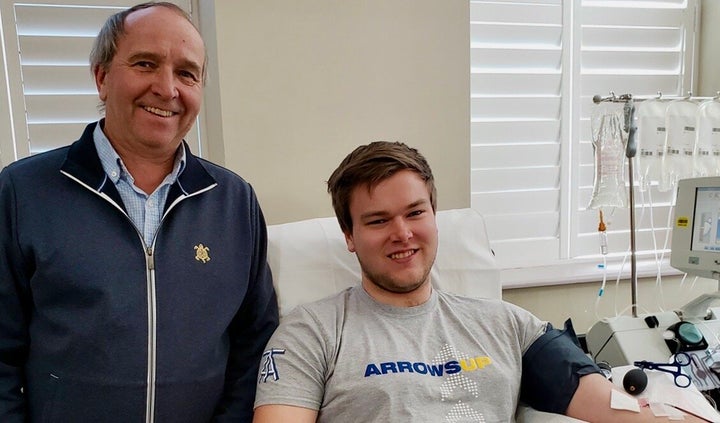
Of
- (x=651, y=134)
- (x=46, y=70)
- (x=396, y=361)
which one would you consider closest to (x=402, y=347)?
(x=396, y=361)

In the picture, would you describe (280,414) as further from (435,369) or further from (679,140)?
(679,140)

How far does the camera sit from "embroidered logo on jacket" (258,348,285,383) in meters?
1.13

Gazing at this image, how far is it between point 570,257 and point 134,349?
6.55 feet

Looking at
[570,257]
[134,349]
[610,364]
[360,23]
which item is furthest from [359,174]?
[570,257]

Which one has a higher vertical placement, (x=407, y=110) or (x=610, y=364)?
(x=407, y=110)

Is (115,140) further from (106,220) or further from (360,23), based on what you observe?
(360,23)

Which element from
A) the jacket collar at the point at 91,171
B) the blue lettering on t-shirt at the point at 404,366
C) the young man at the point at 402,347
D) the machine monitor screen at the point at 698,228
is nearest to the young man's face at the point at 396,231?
the young man at the point at 402,347

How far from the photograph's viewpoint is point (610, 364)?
1636 mm

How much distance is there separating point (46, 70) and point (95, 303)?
3.75 feet

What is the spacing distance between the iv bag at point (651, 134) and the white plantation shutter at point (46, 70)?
1956 millimetres

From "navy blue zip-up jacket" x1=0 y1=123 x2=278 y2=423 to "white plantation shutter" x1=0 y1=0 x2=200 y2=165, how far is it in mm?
832

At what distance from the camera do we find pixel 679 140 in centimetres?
197

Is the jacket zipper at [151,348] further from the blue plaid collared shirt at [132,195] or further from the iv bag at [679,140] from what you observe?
the iv bag at [679,140]

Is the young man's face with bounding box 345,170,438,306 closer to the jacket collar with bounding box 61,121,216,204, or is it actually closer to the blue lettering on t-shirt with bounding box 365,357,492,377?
the blue lettering on t-shirt with bounding box 365,357,492,377
